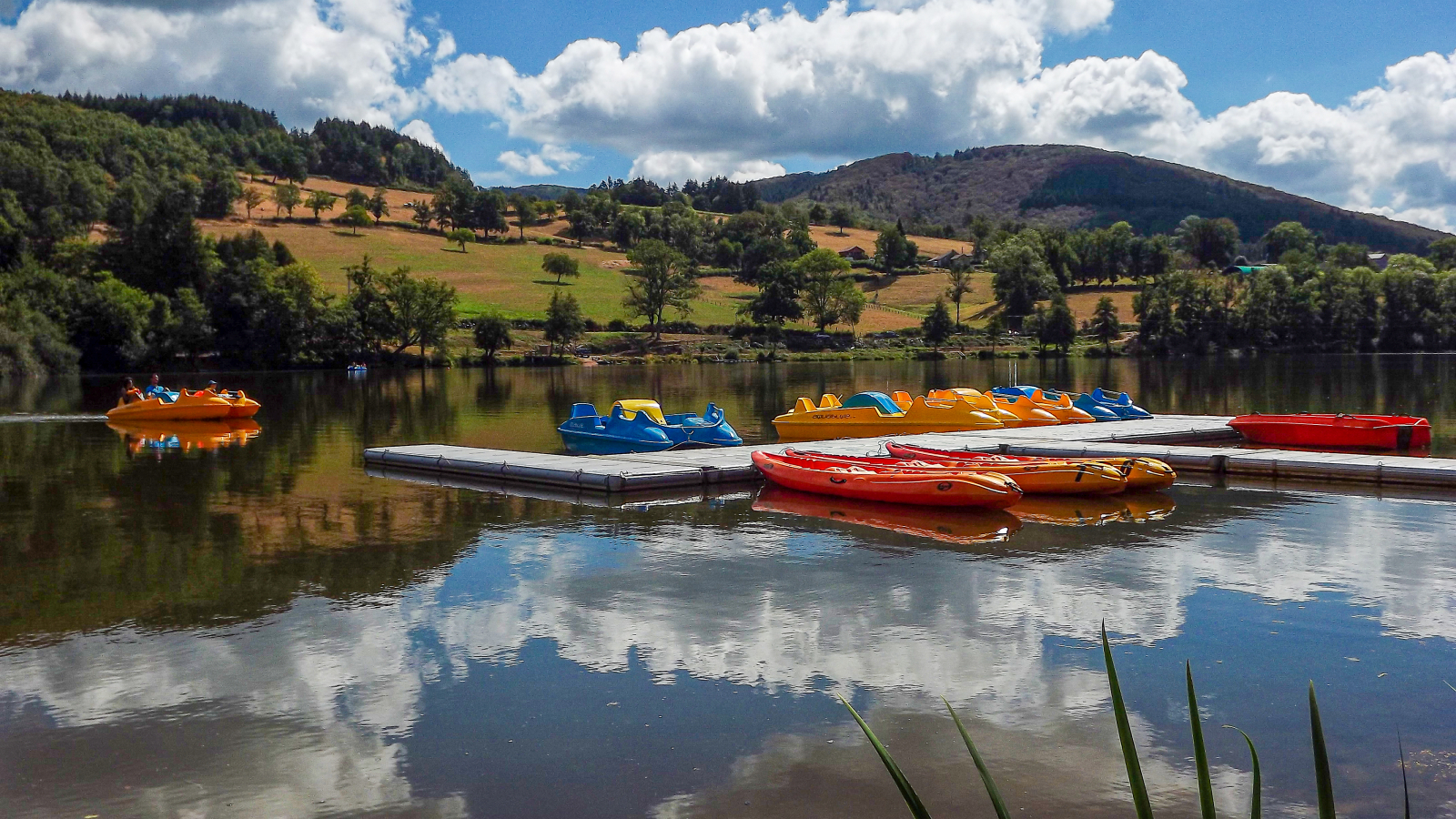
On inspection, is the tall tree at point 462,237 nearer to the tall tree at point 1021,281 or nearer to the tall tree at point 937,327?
the tall tree at point 937,327

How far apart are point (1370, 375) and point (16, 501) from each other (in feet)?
251

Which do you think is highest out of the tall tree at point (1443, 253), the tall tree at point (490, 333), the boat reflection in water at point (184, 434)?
the tall tree at point (1443, 253)

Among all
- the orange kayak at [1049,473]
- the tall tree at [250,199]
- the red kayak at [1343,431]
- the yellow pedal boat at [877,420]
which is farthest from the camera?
the tall tree at [250,199]

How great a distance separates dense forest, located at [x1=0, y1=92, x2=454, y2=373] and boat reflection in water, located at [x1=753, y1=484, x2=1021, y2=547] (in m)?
82.2

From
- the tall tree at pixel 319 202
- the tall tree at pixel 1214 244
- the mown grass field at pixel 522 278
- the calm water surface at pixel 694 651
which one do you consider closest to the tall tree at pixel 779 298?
the mown grass field at pixel 522 278

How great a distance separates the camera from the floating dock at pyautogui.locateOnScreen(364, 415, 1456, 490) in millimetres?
23734

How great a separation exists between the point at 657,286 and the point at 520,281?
66.9 ft

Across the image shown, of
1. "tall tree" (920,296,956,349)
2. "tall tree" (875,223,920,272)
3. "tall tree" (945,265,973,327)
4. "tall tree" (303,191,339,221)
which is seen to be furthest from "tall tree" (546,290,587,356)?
"tall tree" (875,223,920,272)

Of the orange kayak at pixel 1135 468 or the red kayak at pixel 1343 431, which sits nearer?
the orange kayak at pixel 1135 468

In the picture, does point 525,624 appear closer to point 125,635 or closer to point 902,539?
point 125,635

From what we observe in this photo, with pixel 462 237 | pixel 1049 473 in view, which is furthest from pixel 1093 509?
pixel 462 237

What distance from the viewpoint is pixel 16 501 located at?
78.0 feet

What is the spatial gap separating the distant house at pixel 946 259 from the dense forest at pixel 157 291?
90470mm

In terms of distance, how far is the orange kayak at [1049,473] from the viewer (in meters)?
21.9
